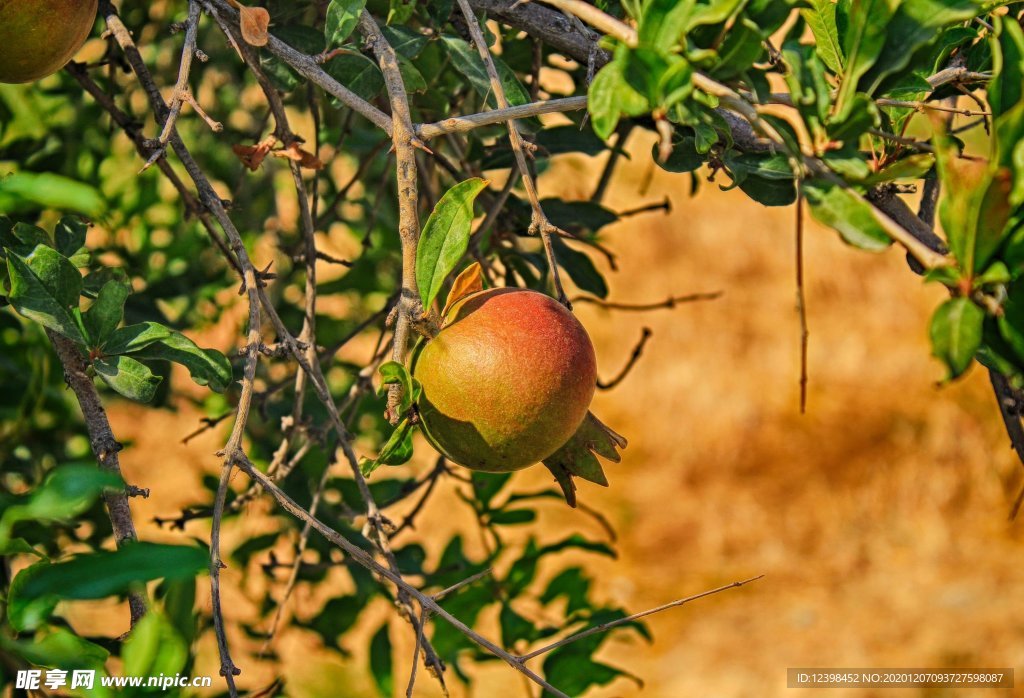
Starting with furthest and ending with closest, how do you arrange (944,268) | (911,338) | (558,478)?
1. (911,338)
2. (558,478)
3. (944,268)

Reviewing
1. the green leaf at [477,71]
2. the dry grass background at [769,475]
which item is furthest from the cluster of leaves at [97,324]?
the dry grass background at [769,475]

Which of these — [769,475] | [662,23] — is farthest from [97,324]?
[769,475]

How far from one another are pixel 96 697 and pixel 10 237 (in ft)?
1.50

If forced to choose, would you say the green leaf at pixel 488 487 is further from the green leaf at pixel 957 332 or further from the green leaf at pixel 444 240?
the green leaf at pixel 957 332

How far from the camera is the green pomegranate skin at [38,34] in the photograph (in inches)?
31.8

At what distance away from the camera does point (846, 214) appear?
0.64 meters

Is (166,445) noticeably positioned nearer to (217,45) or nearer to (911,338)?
(217,45)

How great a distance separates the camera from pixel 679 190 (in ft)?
17.1

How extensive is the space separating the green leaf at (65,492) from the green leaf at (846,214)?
478 mm

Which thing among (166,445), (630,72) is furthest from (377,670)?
(166,445)

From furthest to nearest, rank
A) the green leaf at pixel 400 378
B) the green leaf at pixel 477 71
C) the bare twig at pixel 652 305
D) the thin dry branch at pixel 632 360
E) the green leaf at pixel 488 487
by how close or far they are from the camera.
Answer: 1. the green leaf at pixel 488 487
2. the bare twig at pixel 652 305
3. the thin dry branch at pixel 632 360
4. the green leaf at pixel 477 71
5. the green leaf at pixel 400 378

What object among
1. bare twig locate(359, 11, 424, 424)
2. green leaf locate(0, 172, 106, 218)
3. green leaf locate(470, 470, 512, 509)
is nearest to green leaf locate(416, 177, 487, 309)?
bare twig locate(359, 11, 424, 424)

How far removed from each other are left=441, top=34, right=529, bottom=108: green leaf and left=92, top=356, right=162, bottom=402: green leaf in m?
0.40

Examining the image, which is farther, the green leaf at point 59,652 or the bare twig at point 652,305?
the bare twig at point 652,305
